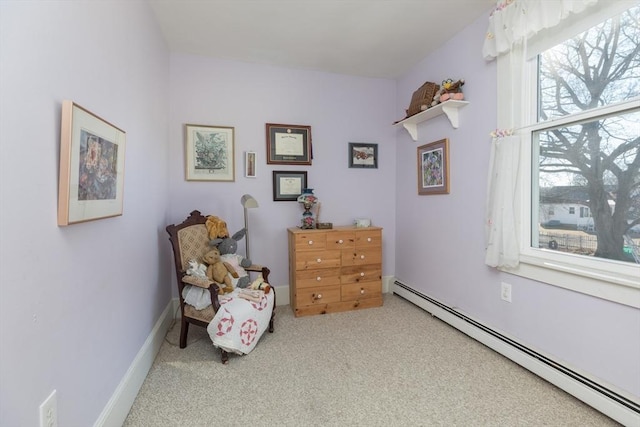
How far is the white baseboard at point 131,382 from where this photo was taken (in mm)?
1383

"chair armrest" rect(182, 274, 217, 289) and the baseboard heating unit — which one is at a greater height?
"chair armrest" rect(182, 274, 217, 289)

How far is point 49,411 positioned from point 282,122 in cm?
274

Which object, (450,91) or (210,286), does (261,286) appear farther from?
(450,91)

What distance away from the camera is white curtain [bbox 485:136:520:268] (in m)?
1.97

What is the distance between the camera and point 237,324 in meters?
2.05

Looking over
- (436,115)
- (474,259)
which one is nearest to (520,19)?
(436,115)

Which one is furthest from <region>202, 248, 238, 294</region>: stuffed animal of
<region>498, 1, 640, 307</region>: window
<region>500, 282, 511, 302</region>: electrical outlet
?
<region>498, 1, 640, 307</region>: window

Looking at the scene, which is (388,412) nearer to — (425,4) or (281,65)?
(425,4)

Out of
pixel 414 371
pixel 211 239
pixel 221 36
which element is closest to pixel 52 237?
pixel 211 239

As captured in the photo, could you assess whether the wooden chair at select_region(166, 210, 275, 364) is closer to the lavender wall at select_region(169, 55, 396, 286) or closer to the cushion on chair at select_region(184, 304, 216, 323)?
the cushion on chair at select_region(184, 304, 216, 323)

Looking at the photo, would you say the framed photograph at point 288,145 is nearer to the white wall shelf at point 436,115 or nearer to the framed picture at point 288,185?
the framed picture at point 288,185

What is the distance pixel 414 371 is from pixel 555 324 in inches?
35.4

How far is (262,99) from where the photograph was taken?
10.0 feet

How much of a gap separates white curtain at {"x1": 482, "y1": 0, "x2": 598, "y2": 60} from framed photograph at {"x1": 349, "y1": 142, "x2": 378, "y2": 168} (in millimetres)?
1456
